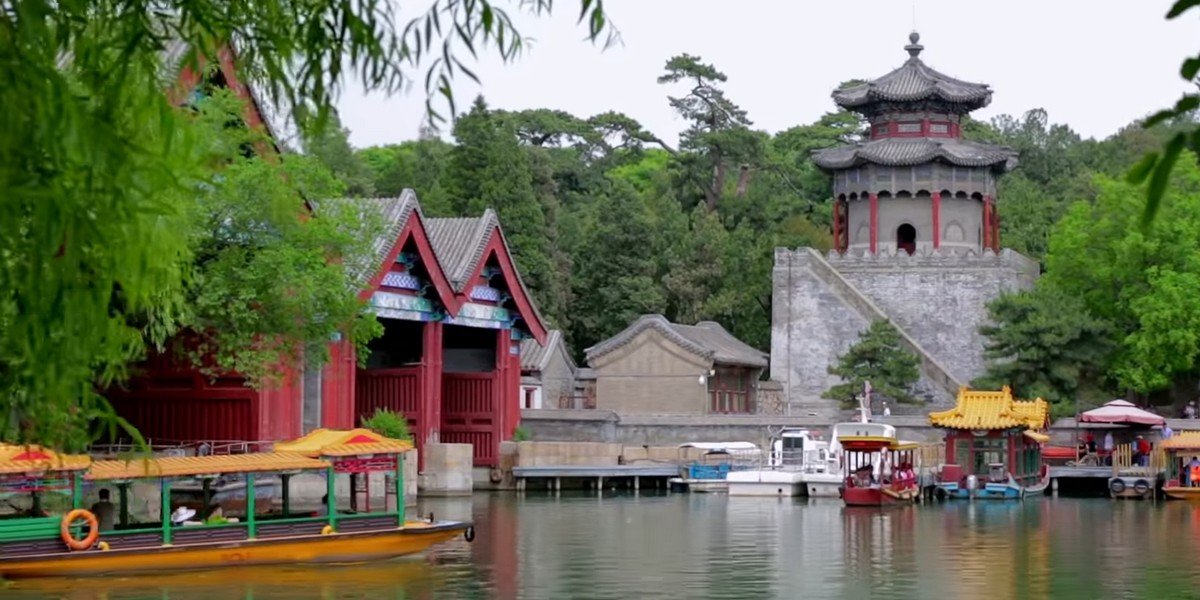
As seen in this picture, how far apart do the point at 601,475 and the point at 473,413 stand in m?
4.44

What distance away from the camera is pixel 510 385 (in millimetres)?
50312

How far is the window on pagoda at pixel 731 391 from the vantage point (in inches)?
2564

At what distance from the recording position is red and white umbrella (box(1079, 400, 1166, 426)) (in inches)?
2064

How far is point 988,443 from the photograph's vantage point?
161 feet

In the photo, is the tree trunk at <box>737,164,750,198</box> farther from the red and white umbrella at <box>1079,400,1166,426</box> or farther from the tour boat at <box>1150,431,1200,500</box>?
the tour boat at <box>1150,431,1200,500</box>

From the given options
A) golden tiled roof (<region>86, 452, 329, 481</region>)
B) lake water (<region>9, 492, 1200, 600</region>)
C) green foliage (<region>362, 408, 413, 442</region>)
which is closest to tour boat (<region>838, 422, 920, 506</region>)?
lake water (<region>9, 492, 1200, 600</region>)

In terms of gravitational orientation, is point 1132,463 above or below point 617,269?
below

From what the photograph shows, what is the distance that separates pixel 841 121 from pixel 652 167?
12284mm

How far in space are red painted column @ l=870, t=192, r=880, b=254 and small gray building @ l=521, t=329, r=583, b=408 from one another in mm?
10907

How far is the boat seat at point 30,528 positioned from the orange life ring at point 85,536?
110 mm

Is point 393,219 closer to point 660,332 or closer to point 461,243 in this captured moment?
point 461,243

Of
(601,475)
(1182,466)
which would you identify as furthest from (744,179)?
(1182,466)

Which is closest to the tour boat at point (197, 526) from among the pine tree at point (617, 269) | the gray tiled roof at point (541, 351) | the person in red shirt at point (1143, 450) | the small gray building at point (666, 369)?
the person in red shirt at point (1143, 450)

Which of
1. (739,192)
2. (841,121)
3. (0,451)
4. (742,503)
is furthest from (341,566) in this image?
(841,121)
